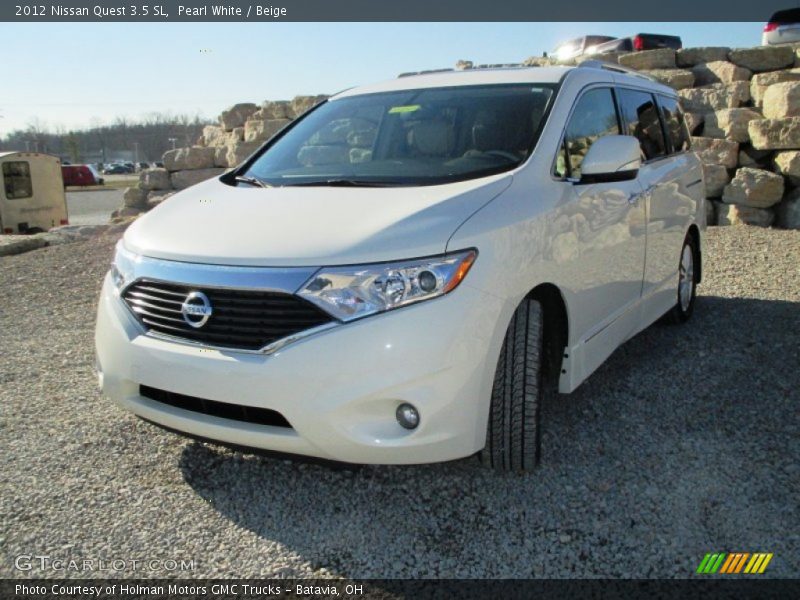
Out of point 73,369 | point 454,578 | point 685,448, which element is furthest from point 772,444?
point 73,369

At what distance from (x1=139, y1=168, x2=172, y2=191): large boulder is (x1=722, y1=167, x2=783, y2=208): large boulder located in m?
11.4

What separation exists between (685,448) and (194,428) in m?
2.28

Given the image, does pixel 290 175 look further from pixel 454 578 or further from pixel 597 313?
pixel 454 578

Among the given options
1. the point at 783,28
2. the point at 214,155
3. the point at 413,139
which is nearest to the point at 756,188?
the point at 783,28

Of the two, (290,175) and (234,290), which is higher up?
(290,175)

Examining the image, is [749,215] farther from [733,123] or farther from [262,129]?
[262,129]

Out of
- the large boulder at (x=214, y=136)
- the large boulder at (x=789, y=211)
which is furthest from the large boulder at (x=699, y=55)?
the large boulder at (x=214, y=136)

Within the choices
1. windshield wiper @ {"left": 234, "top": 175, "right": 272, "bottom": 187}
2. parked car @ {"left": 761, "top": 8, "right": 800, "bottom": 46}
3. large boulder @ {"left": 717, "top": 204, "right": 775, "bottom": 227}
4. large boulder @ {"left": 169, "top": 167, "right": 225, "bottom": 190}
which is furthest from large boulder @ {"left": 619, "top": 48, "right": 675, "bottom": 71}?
windshield wiper @ {"left": 234, "top": 175, "right": 272, "bottom": 187}

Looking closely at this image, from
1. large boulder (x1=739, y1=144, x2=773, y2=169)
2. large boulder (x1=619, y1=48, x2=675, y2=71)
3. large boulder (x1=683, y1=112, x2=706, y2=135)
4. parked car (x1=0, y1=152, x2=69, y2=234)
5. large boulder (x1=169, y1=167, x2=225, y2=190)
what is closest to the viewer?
large boulder (x1=739, y1=144, x2=773, y2=169)

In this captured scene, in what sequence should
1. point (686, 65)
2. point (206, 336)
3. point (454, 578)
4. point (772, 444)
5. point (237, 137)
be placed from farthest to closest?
point (237, 137) → point (686, 65) → point (772, 444) → point (206, 336) → point (454, 578)

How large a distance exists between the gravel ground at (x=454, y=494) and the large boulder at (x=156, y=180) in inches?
466

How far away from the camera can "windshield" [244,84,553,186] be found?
3.37 meters

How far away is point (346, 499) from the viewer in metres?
3.01

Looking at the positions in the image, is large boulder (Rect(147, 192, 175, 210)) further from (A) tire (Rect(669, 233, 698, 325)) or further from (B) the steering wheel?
(B) the steering wheel
